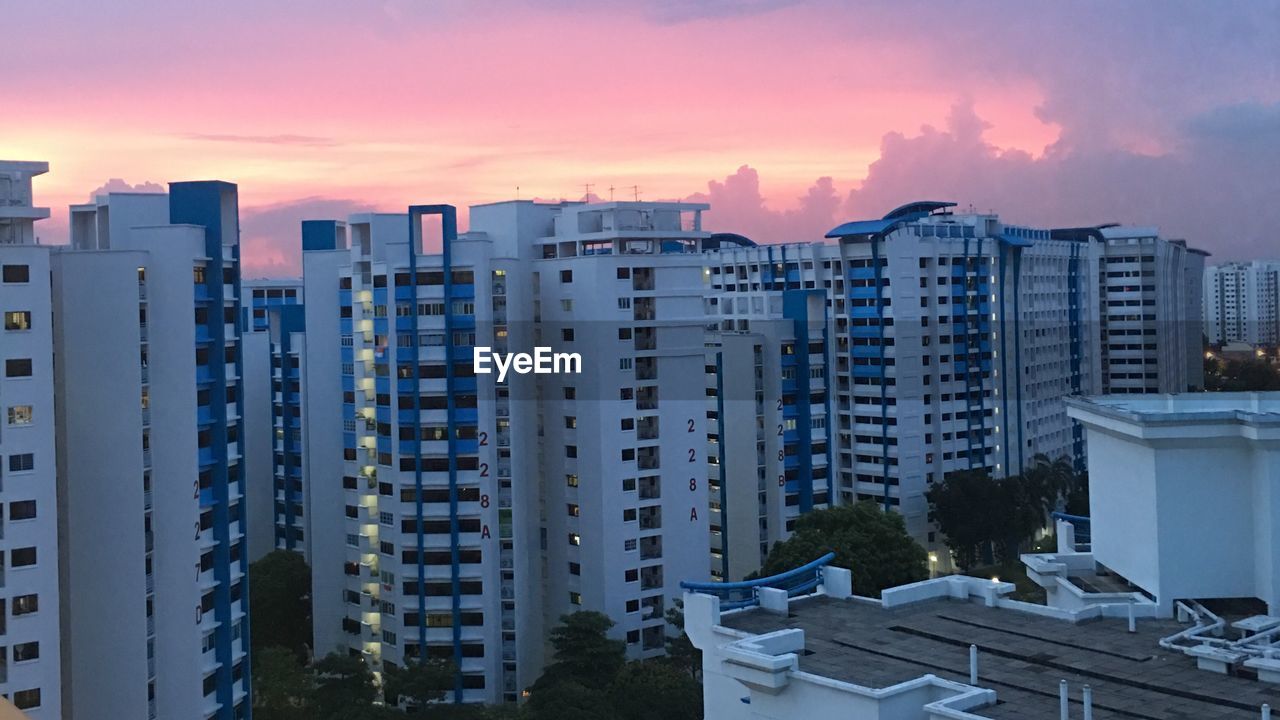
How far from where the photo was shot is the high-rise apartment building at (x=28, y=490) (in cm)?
2572

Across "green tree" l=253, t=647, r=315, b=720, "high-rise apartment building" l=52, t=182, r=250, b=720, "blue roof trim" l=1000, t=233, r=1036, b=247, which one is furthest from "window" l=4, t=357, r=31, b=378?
"blue roof trim" l=1000, t=233, r=1036, b=247

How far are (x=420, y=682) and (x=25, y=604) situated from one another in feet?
36.7

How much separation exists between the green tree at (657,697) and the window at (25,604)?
1339 centimetres

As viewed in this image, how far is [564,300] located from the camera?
41312 millimetres

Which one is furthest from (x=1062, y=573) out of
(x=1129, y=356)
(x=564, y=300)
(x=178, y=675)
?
(x=1129, y=356)

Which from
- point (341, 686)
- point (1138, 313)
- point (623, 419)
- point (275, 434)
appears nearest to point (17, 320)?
point (341, 686)

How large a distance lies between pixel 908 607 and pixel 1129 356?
70258 millimetres

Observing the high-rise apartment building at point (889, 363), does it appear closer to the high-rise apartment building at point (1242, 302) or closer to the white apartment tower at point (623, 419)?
the white apartment tower at point (623, 419)

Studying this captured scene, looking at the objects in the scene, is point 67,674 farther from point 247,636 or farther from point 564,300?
point 564,300

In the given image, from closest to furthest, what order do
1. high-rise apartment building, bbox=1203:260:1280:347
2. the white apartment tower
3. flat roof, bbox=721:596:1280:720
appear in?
flat roof, bbox=721:596:1280:720, the white apartment tower, high-rise apartment building, bbox=1203:260:1280:347

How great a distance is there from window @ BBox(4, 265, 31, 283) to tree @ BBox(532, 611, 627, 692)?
17.6 meters

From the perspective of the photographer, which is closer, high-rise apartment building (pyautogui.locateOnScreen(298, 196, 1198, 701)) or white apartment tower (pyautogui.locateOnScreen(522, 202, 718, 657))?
high-rise apartment building (pyautogui.locateOnScreen(298, 196, 1198, 701))

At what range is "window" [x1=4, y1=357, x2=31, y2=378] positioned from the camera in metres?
26.1

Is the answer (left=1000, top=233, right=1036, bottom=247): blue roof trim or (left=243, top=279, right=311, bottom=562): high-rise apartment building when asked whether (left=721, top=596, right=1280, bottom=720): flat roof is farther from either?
(left=1000, top=233, right=1036, bottom=247): blue roof trim
